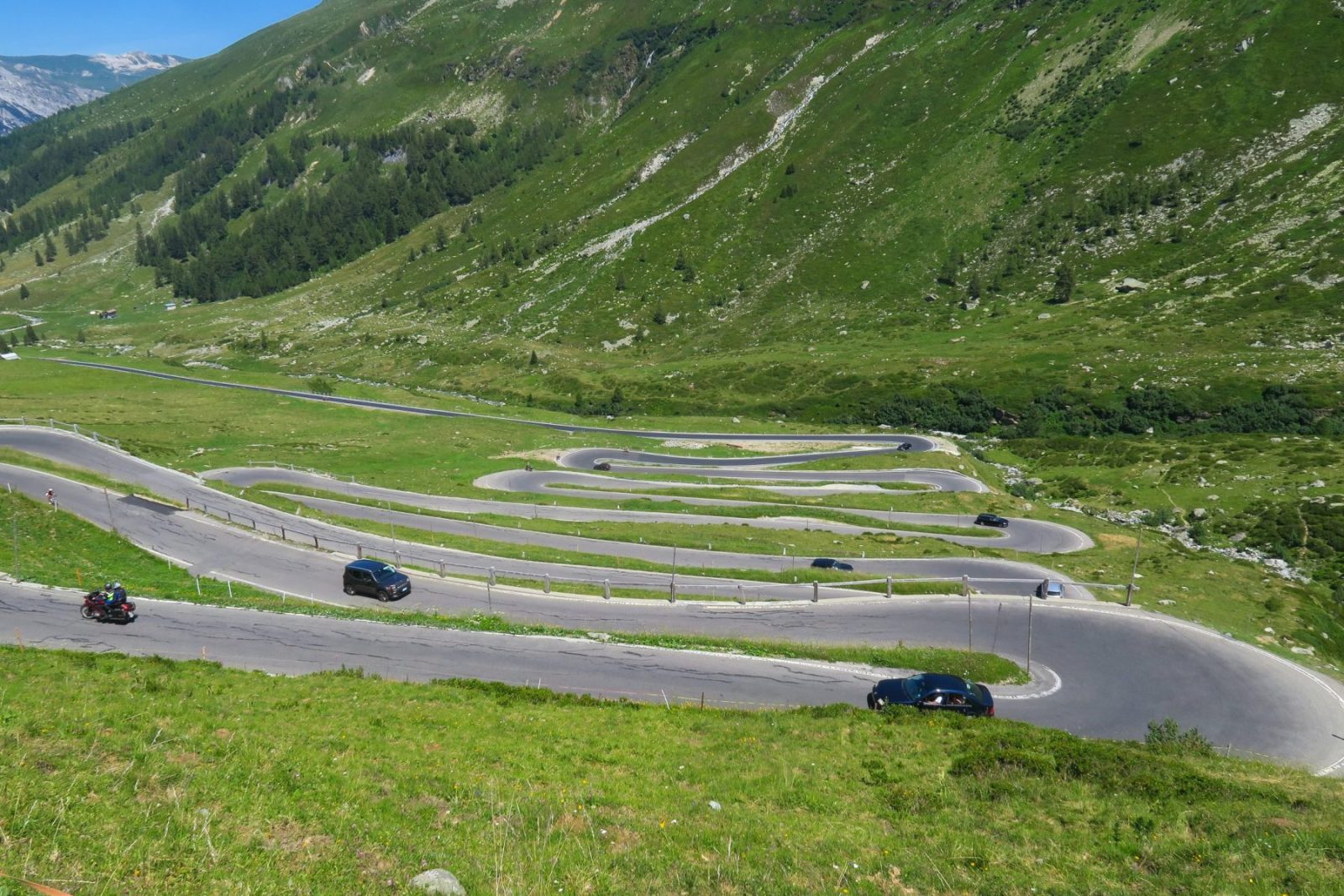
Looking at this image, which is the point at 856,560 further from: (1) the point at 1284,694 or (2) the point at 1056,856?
(2) the point at 1056,856

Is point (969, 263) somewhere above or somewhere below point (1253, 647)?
above

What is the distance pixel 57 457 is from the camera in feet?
195

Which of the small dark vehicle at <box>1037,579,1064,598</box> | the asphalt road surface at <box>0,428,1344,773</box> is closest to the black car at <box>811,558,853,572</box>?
the asphalt road surface at <box>0,428,1344,773</box>

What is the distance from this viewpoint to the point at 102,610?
30.6 m

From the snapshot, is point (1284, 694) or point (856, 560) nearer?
point (1284, 694)

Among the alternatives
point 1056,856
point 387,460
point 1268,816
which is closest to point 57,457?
point 387,460

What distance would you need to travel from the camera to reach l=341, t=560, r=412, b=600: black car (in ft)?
120

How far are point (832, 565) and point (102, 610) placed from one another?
39.8 meters

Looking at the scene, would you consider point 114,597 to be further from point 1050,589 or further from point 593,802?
point 1050,589

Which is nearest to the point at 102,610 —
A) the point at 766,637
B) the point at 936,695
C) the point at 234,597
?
the point at 234,597

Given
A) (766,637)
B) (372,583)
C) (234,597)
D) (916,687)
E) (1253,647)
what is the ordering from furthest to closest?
(372,583) → (234,597) → (766,637) → (1253,647) → (916,687)

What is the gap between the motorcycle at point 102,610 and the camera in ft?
100

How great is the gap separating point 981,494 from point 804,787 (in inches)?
2310

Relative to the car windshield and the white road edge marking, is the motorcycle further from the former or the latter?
the white road edge marking
